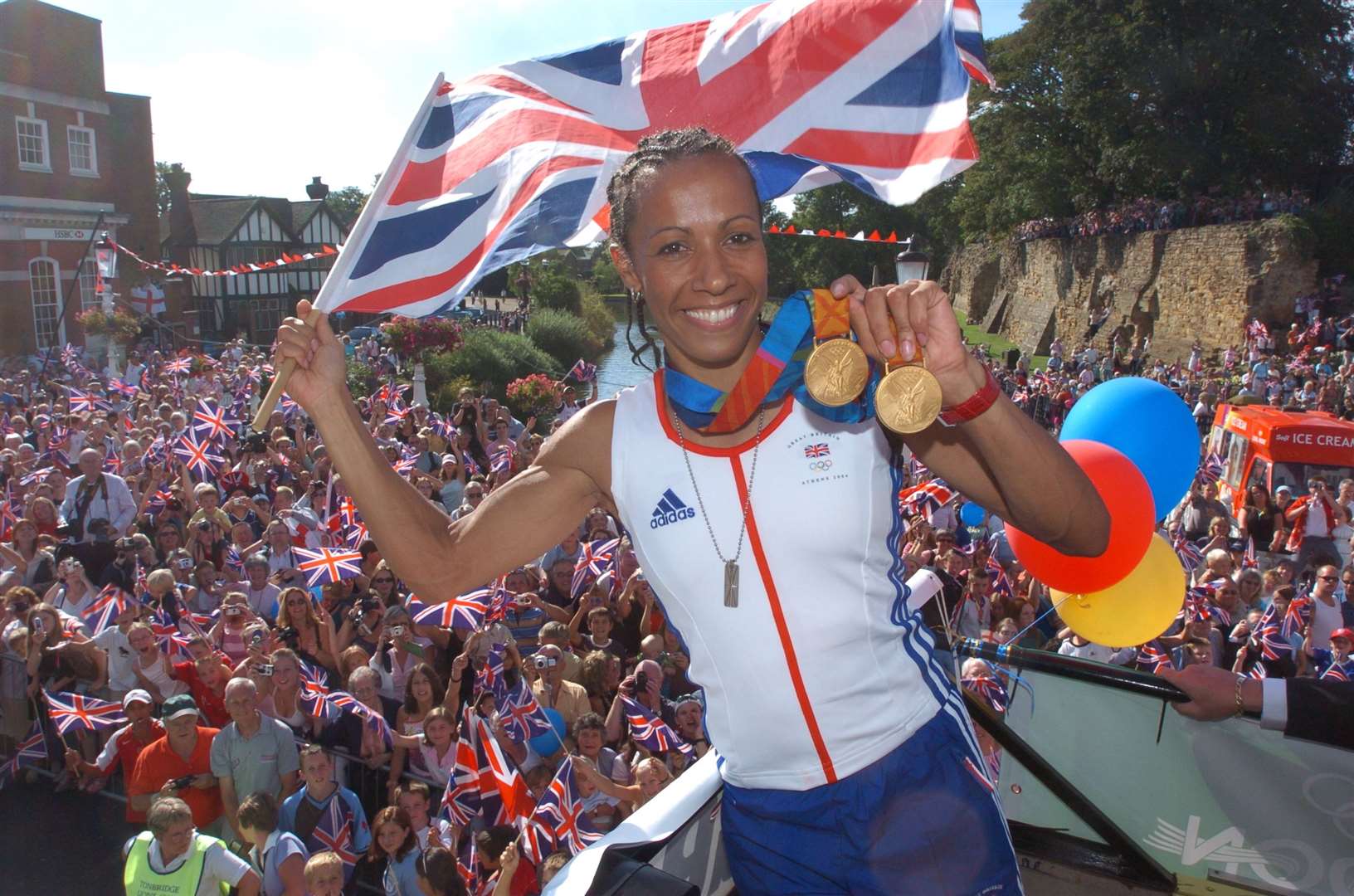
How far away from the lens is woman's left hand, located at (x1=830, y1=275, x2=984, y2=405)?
1496 mm

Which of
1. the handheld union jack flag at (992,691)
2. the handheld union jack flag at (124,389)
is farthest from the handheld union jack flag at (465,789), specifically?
the handheld union jack flag at (124,389)

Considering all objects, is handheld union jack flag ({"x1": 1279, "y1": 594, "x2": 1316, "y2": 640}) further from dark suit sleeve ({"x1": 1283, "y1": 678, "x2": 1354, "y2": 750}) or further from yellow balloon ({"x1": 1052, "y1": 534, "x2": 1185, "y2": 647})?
dark suit sleeve ({"x1": 1283, "y1": 678, "x2": 1354, "y2": 750})

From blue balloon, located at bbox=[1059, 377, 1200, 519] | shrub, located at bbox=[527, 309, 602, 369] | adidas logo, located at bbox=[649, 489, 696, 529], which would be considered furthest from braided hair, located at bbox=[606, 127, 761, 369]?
shrub, located at bbox=[527, 309, 602, 369]

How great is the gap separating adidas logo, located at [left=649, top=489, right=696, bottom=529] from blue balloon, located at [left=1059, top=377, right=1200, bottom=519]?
236 centimetres

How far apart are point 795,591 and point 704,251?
2.00 feet

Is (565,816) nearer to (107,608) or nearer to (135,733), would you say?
(135,733)

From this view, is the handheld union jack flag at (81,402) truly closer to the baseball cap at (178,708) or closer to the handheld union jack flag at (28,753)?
the handheld union jack flag at (28,753)

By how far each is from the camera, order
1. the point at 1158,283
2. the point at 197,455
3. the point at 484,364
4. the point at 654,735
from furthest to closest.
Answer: the point at 1158,283
the point at 484,364
the point at 197,455
the point at 654,735

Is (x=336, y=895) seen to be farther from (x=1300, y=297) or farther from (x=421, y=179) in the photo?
(x=1300, y=297)

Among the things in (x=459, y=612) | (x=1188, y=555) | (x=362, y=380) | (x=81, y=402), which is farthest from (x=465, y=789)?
(x=362, y=380)

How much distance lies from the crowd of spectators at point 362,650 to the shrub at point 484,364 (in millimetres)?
11509

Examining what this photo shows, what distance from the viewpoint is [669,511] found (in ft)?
5.87

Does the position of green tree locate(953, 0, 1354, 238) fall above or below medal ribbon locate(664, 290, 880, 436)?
above

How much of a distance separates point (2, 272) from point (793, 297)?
35.0 meters
